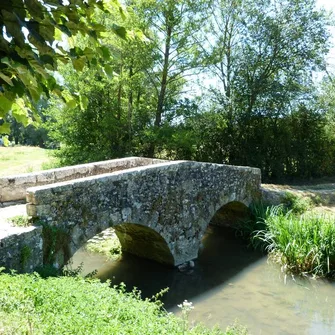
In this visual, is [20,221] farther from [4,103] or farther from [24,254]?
[4,103]

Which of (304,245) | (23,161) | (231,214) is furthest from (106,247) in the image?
(23,161)

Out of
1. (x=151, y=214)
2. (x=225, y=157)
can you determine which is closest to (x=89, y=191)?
(x=151, y=214)

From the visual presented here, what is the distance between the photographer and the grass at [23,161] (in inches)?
691

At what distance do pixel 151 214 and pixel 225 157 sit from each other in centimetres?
1082

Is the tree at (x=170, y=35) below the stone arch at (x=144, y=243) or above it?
above

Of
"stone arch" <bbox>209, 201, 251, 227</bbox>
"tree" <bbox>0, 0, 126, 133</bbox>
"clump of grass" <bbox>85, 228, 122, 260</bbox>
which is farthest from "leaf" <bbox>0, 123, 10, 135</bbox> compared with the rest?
"stone arch" <bbox>209, 201, 251, 227</bbox>

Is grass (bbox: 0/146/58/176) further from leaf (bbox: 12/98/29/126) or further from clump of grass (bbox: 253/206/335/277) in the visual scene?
leaf (bbox: 12/98/29/126)

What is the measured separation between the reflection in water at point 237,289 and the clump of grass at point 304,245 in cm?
38

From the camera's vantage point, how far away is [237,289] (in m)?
9.09

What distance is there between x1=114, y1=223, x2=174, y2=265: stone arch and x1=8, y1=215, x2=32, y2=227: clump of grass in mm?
3373

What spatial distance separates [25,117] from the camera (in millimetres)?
2539

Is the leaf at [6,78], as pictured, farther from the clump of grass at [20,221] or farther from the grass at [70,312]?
the clump of grass at [20,221]


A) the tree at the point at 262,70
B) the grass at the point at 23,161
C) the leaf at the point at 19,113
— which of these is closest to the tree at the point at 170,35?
the tree at the point at 262,70

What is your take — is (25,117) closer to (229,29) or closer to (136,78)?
(136,78)
